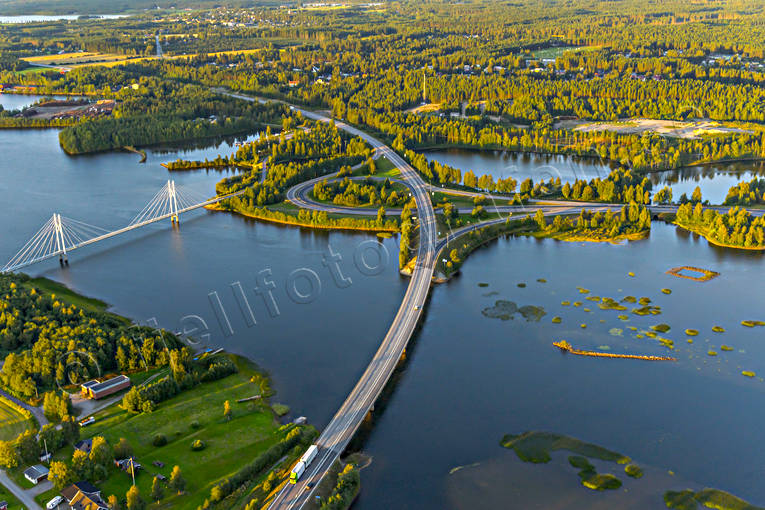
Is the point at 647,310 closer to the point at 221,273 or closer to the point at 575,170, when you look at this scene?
the point at 221,273

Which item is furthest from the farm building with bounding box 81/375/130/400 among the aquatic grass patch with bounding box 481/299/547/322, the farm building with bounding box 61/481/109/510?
the aquatic grass patch with bounding box 481/299/547/322

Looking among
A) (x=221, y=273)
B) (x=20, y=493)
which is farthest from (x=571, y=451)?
(x=221, y=273)

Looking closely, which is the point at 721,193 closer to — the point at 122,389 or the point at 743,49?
the point at 122,389

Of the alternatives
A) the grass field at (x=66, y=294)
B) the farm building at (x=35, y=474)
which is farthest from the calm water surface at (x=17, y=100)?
the farm building at (x=35, y=474)

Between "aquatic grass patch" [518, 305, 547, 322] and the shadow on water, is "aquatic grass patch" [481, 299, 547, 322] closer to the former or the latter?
"aquatic grass patch" [518, 305, 547, 322]

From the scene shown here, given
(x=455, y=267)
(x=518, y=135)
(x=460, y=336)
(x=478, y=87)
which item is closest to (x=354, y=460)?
(x=460, y=336)
